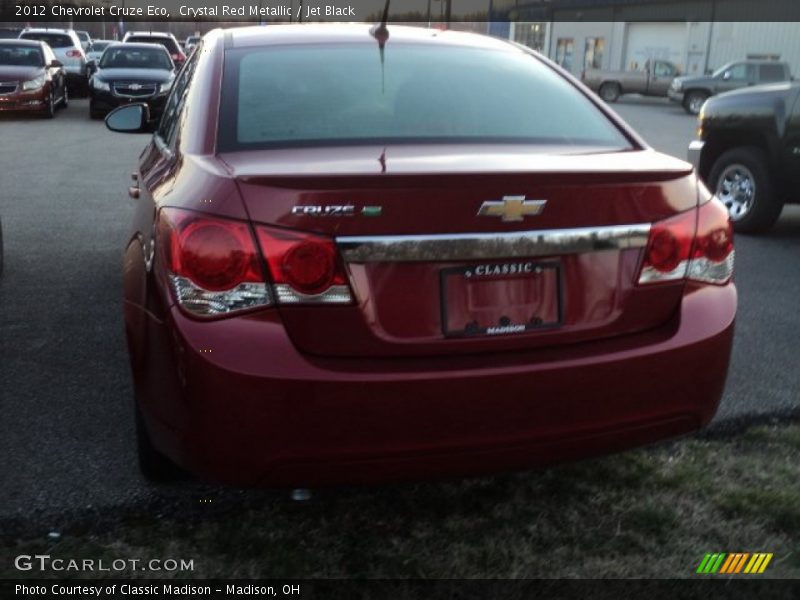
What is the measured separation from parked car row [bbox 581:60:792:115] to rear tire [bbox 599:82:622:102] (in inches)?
6.0

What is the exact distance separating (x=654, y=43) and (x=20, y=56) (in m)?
32.0

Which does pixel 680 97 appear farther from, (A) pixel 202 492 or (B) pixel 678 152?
(A) pixel 202 492

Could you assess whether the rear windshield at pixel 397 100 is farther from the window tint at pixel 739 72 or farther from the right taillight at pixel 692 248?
the window tint at pixel 739 72

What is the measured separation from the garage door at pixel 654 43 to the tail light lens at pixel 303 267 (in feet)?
137

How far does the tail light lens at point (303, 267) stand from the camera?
237cm

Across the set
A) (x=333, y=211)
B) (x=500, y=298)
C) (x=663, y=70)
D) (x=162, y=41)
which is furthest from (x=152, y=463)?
(x=663, y=70)

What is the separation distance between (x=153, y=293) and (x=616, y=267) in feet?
4.30

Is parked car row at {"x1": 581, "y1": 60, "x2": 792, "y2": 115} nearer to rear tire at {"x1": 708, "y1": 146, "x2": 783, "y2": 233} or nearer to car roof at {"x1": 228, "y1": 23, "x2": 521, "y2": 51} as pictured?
rear tire at {"x1": 708, "y1": 146, "x2": 783, "y2": 233}

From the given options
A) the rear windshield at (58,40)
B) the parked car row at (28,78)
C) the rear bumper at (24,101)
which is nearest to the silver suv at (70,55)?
the rear windshield at (58,40)

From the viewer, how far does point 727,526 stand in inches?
121

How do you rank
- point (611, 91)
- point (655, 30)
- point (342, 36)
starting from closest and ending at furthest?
1. point (342, 36)
2. point (611, 91)
3. point (655, 30)

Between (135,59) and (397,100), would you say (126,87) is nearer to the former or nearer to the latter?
(135,59)

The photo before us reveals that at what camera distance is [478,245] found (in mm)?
2420

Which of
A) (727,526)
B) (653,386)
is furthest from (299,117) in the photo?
(727,526)
